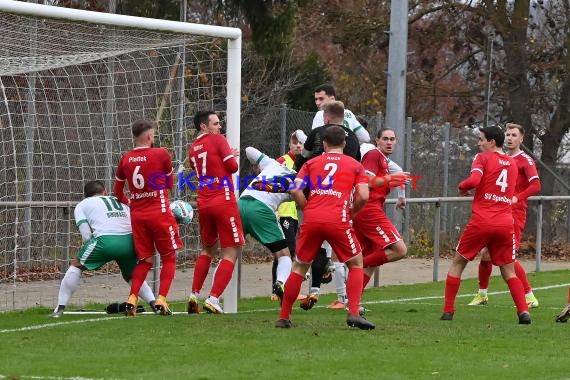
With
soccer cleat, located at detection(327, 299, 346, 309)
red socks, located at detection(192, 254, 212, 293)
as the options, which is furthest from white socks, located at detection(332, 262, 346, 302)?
red socks, located at detection(192, 254, 212, 293)

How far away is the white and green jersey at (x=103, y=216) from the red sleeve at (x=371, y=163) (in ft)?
7.82

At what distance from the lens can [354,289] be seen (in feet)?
34.0

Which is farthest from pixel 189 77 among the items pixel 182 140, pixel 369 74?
pixel 369 74

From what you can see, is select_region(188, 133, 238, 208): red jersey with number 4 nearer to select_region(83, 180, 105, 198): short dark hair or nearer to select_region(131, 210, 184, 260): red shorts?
select_region(131, 210, 184, 260): red shorts

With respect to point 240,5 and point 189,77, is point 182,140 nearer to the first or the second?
point 189,77

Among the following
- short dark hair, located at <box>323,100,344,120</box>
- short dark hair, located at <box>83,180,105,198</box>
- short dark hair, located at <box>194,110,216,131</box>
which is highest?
short dark hair, located at <box>323,100,344,120</box>

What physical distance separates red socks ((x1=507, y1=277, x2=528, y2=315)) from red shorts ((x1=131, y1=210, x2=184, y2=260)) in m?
3.16

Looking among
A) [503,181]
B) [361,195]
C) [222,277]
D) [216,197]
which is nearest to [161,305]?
[222,277]

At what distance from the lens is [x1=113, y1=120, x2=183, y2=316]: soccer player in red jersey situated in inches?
448

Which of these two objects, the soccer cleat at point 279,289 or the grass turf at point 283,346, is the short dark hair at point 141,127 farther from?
the soccer cleat at point 279,289

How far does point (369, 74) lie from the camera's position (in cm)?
3164

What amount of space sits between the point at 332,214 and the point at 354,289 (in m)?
0.68

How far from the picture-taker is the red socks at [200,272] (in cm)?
1180

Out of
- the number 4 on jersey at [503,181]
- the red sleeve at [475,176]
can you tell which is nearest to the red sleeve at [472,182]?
the red sleeve at [475,176]
